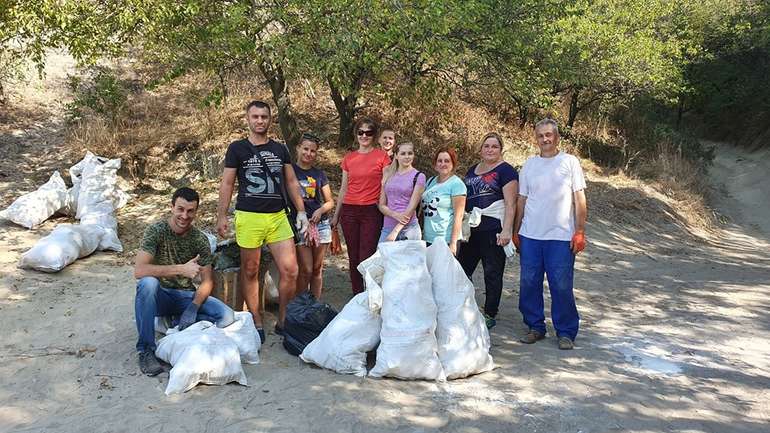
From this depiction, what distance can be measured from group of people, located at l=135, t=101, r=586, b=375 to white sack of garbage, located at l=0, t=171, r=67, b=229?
358 centimetres

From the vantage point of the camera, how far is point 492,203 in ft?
13.7

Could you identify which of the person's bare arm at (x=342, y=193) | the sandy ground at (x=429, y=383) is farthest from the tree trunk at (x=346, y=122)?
the person's bare arm at (x=342, y=193)

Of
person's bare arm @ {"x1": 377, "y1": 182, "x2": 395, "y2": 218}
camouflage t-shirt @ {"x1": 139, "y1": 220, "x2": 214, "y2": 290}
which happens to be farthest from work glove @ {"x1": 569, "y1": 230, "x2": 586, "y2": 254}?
camouflage t-shirt @ {"x1": 139, "y1": 220, "x2": 214, "y2": 290}

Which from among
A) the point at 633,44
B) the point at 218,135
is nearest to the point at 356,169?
the point at 218,135

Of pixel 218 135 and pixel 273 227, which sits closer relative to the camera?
pixel 273 227

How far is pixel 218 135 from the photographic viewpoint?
9.68 meters

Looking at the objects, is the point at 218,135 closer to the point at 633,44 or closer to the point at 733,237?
the point at 633,44

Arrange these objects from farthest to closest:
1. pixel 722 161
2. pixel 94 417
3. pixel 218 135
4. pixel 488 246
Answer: pixel 722 161 < pixel 218 135 < pixel 488 246 < pixel 94 417

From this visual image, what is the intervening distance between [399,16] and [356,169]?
1946 millimetres

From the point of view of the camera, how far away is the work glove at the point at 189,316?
373cm

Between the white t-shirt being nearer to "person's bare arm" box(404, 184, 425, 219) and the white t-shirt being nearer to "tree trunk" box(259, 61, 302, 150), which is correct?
"person's bare arm" box(404, 184, 425, 219)

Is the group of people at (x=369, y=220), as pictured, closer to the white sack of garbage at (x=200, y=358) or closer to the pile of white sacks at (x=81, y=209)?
the white sack of garbage at (x=200, y=358)

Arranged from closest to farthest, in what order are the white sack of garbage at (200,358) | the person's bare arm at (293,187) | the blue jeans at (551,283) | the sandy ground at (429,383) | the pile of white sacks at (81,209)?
1. the sandy ground at (429,383)
2. the white sack of garbage at (200,358)
3. the blue jeans at (551,283)
4. the person's bare arm at (293,187)
5. the pile of white sacks at (81,209)

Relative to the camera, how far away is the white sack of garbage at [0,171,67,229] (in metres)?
6.52
